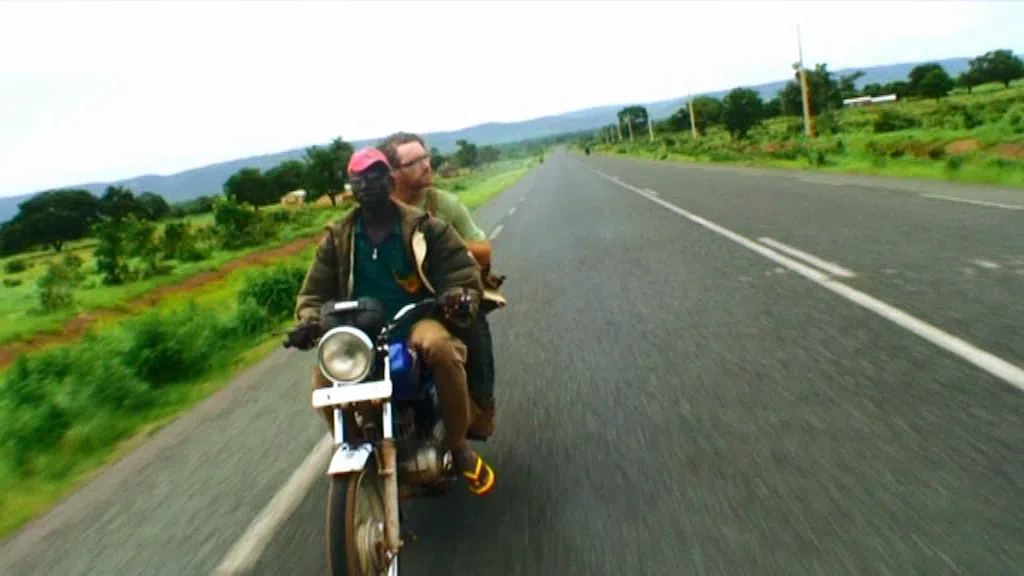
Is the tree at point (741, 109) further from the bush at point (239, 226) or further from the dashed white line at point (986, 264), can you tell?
the dashed white line at point (986, 264)

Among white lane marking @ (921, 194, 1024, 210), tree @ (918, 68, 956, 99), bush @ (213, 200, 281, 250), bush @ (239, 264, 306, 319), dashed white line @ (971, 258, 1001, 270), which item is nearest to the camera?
dashed white line @ (971, 258, 1001, 270)

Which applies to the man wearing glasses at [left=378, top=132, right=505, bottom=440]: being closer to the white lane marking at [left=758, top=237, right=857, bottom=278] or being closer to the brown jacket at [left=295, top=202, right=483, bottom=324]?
the brown jacket at [left=295, top=202, right=483, bottom=324]

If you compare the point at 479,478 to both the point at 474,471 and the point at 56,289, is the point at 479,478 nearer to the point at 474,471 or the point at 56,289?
the point at 474,471

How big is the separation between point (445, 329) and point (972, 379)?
3.27 m

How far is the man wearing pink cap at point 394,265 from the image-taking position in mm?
4027

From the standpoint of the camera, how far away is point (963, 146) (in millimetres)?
28625

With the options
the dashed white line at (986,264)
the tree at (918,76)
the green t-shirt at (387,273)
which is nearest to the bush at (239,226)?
the dashed white line at (986,264)

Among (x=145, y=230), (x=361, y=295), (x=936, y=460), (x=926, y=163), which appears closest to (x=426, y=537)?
(x=361, y=295)

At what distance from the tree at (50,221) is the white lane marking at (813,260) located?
35.2 meters

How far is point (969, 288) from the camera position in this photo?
809cm

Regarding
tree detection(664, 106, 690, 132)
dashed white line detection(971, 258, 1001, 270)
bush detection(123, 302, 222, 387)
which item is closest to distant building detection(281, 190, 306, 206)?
bush detection(123, 302, 222, 387)

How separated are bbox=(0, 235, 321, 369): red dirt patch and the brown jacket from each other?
11.5 metres

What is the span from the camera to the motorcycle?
3229 mm

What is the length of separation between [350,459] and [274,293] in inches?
430
